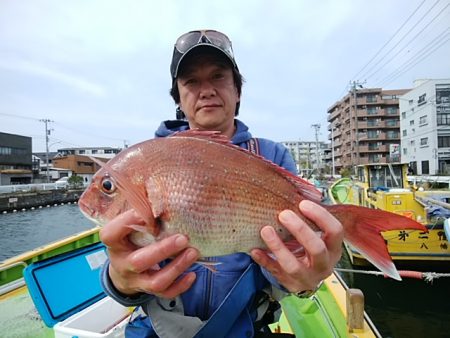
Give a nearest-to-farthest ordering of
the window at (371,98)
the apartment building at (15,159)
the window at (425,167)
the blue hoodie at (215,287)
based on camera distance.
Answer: the blue hoodie at (215,287), the window at (425,167), the apartment building at (15,159), the window at (371,98)

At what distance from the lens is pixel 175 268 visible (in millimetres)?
1401

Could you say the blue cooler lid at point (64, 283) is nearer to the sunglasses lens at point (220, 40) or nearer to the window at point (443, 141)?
the sunglasses lens at point (220, 40)

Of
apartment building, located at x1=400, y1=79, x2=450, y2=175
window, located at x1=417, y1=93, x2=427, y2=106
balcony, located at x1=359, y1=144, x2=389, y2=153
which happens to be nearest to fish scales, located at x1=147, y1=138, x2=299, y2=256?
apartment building, located at x1=400, y1=79, x2=450, y2=175

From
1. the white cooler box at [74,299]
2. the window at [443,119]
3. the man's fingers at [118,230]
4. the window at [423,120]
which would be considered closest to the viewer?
the man's fingers at [118,230]

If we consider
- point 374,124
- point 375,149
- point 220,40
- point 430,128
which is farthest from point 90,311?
point 374,124

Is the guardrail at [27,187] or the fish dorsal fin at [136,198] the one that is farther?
the guardrail at [27,187]

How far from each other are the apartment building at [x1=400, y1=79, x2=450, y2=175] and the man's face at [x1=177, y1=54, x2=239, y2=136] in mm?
47757

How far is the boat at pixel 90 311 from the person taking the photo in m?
2.88

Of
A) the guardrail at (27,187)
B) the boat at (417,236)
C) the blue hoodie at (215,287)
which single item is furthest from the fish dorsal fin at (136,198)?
the guardrail at (27,187)

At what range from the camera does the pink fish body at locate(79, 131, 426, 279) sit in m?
1.45

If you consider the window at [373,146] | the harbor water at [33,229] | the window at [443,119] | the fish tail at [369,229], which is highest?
the window at [443,119]

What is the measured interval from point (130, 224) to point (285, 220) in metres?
0.72

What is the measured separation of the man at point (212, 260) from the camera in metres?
1.41

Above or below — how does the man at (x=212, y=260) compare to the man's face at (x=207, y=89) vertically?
below
